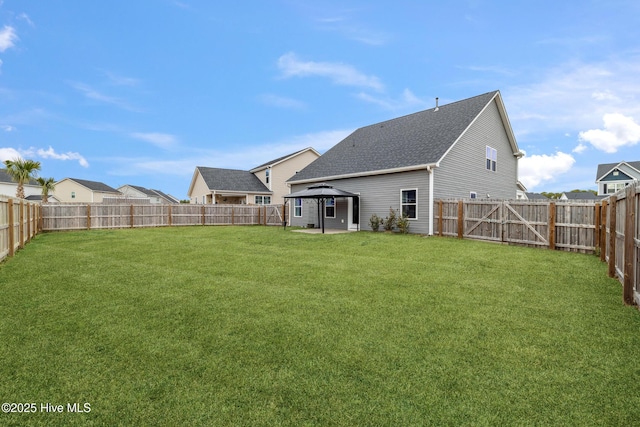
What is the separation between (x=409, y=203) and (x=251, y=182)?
20.1 metres

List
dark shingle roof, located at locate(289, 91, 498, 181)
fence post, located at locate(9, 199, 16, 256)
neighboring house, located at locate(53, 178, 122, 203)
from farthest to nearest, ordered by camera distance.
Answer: neighboring house, located at locate(53, 178, 122, 203)
dark shingle roof, located at locate(289, 91, 498, 181)
fence post, located at locate(9, 199, 16, 256)

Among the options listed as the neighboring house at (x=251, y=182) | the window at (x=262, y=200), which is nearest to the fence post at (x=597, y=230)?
the neighboring house at (x=251, y=182)

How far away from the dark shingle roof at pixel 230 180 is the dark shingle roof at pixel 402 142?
10.1 metres

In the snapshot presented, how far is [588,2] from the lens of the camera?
10773mm

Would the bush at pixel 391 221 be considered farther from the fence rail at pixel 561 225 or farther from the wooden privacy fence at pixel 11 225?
the wooden privacy fence at pixel 11 225

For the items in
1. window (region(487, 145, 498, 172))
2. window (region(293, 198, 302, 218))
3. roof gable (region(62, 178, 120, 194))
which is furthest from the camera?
roof gable (region(62, 178, 120, 194))

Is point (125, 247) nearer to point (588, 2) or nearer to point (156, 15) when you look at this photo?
point (156, 15)

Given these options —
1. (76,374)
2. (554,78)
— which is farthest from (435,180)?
(76,374)

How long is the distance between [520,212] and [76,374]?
43.2 ft

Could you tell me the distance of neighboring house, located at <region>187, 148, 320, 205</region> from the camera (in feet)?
96.7

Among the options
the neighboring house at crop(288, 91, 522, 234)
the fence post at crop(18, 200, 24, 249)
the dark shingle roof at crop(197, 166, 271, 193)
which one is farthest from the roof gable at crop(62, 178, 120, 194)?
the fence post at crop(18, 200, 24, 249)

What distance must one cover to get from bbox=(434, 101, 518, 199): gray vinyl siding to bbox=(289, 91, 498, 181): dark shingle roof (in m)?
0.62

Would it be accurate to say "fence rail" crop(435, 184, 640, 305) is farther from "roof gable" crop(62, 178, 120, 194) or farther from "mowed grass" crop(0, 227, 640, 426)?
"roof gable" crop(62, 178, 120, 194)

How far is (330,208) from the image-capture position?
19234 mm
